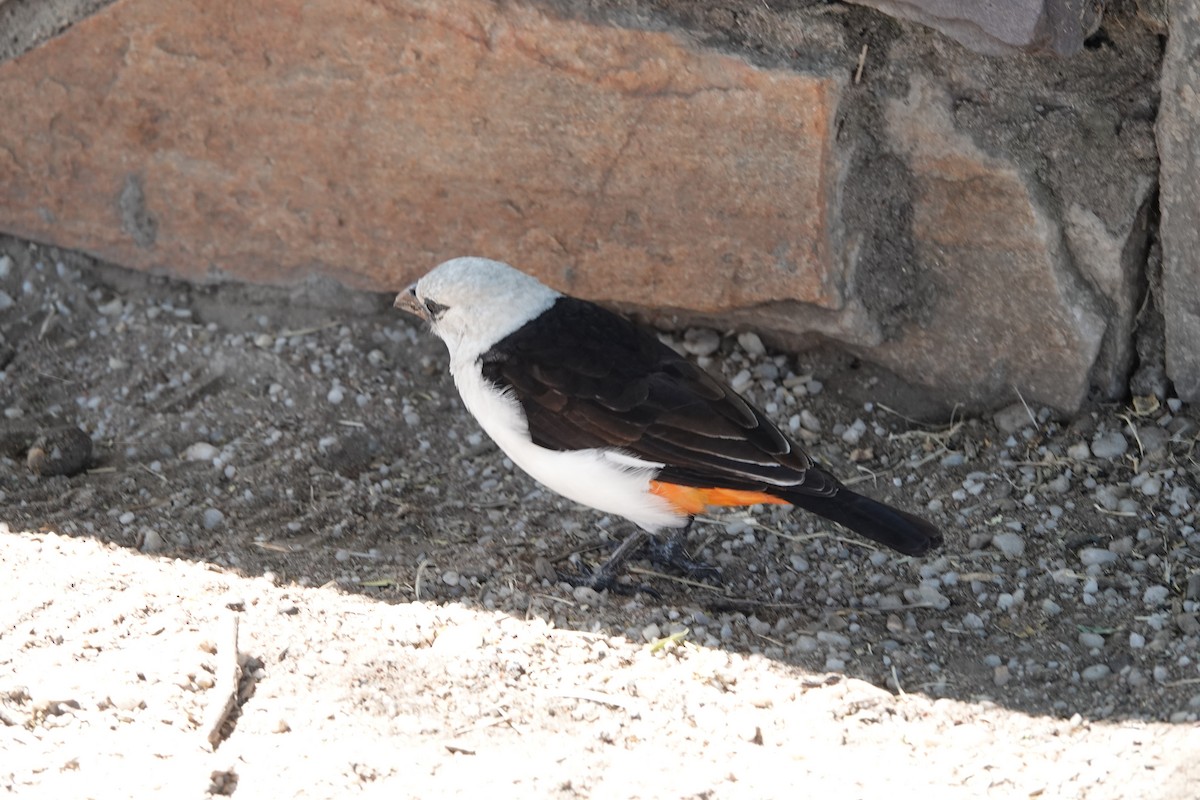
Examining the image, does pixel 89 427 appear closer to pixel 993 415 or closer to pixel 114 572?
pixel 114 572

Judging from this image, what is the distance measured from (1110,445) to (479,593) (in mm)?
2104

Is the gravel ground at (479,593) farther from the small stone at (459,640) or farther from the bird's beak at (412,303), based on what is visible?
the bird's beak at (412,303)

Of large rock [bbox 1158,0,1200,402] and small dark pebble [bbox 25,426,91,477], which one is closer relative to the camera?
large rock [bbox 1158,0,1200,402]

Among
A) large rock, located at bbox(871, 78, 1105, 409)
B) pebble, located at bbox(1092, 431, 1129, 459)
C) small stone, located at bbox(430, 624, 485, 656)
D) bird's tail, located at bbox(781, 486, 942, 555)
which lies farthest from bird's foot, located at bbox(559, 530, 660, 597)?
pebble, located at bbox(1092, 431, 1129, 459)

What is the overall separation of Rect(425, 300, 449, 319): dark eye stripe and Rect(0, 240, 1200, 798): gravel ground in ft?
2.21

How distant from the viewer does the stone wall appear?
165 inches

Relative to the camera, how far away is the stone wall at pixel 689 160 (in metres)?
4.20

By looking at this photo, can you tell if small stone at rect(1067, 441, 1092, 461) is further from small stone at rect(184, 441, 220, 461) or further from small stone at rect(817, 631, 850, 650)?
small stone at rect(184, 441, 220, 461)

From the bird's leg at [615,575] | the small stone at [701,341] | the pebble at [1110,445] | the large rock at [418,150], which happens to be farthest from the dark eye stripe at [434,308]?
the pebble at [1110,445]

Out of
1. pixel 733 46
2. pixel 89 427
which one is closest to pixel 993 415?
pixel 733 46

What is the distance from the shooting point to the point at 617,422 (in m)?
4.10

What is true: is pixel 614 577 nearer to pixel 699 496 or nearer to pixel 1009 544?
pixel 699 496

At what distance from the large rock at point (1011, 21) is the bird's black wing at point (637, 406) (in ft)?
4.04

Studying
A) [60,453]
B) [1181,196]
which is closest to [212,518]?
[60,453]
